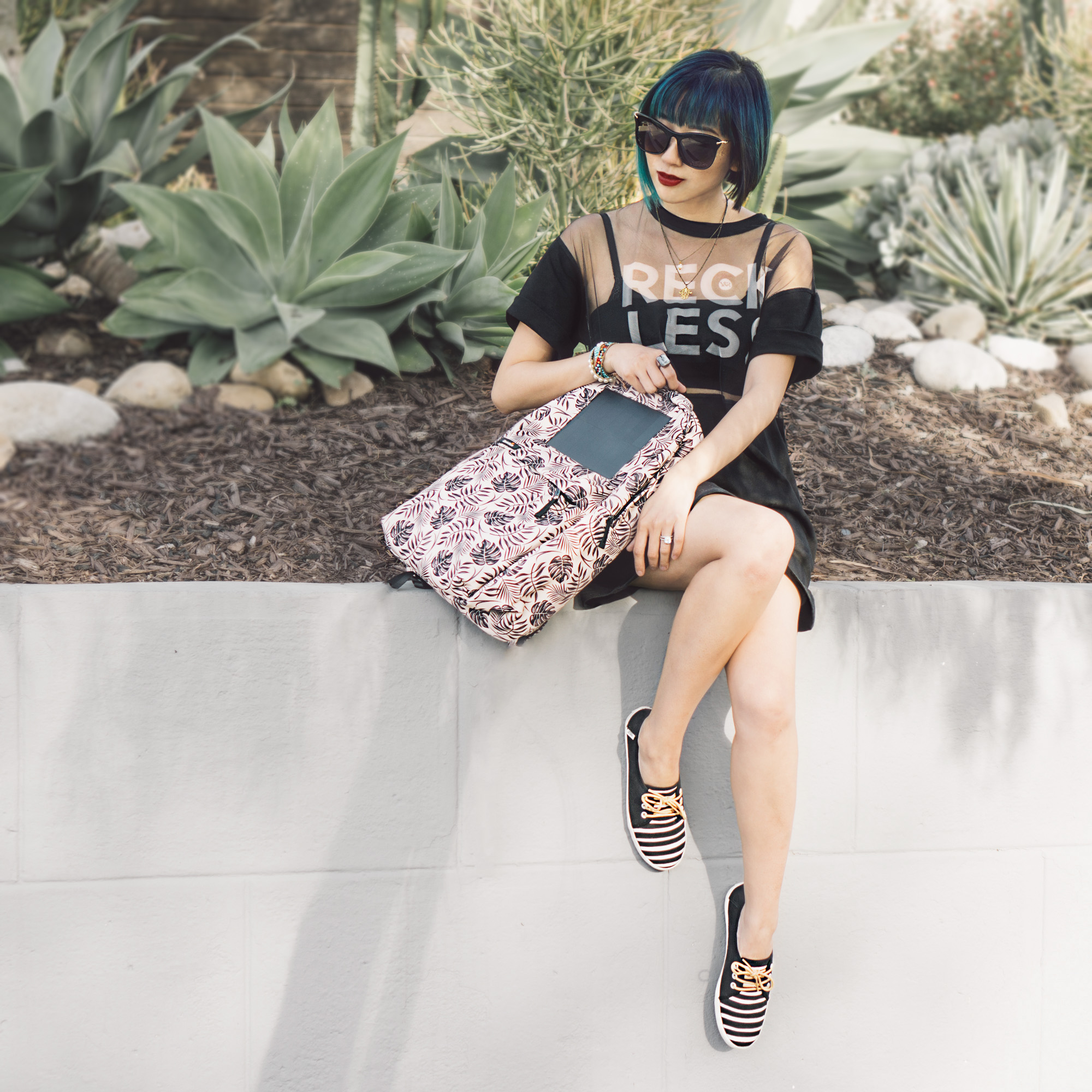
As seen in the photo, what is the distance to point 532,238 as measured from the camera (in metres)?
3.98

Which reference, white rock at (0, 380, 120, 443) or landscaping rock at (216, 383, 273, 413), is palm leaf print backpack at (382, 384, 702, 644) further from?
white rock at (0, 380, 120, 443)

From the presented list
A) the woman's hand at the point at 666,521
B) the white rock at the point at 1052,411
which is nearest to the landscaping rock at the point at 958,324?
the white rock at the point at 1052,411

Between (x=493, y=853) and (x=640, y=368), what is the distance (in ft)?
4.06

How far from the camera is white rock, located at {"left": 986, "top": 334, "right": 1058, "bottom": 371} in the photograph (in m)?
4.54

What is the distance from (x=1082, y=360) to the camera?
451 cm

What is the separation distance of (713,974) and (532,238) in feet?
8.89

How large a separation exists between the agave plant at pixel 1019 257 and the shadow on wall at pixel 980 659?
2520mm

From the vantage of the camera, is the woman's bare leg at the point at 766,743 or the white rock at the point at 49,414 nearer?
the woman's bare leg at the point at 766,743

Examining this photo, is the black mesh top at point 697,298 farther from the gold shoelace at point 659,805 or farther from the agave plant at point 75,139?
the agave plant at point 75,139

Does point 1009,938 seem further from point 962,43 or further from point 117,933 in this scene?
point 962,43

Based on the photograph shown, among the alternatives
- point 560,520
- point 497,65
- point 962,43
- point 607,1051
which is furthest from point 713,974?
point 962,43

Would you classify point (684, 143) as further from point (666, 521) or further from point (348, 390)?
point (348, 390)

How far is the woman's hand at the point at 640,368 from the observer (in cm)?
229

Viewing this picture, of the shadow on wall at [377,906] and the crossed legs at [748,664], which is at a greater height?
the crossed legs at [748,664]
